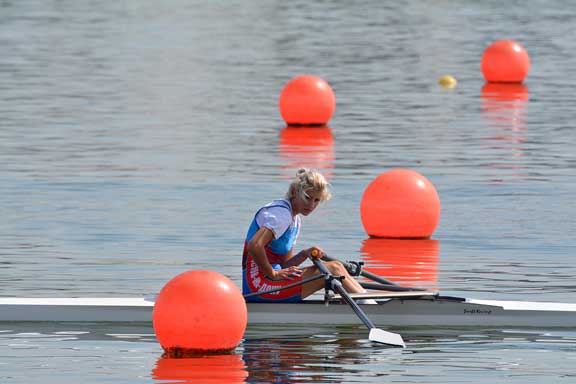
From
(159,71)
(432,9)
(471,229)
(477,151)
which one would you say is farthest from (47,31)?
(471,229)

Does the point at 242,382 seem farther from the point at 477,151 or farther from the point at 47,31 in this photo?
the point at 47,31

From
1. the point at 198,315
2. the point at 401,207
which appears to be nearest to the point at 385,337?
the point at 198,315

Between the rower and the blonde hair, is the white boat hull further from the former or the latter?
the blonde hair

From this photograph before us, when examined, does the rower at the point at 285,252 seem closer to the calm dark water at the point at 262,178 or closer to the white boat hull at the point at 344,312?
the white boat hull at the point at 344,312

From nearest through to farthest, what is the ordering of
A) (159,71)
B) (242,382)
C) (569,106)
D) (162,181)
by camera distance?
1. (242,382)
2. (162,181)
3. (569,106)
4. (159,71)

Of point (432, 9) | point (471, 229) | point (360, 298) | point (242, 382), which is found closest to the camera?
point (242, 382)

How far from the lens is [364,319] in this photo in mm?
11555

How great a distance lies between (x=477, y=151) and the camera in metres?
22.3

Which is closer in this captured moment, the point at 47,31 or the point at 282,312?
the point at 282,312

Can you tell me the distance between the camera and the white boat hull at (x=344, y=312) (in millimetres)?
12039

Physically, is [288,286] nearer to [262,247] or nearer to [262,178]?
[262,247]

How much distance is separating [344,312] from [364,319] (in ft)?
1.89

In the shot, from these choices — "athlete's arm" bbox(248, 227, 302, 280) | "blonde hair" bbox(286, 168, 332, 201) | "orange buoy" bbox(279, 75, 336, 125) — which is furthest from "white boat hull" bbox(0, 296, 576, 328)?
"orange buoy" bbox(279, 75, 336, 125)

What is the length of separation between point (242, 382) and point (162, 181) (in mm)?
9367
